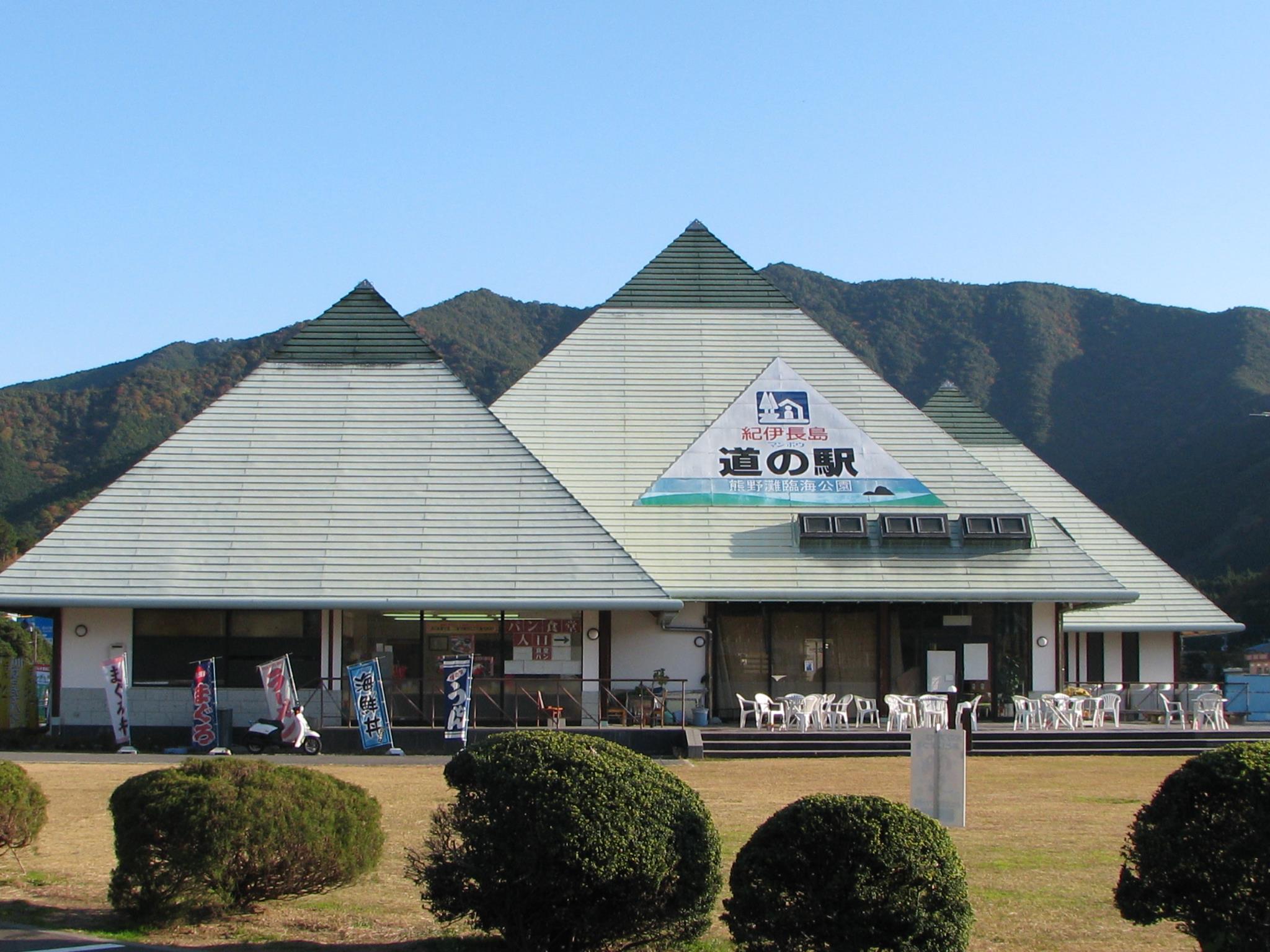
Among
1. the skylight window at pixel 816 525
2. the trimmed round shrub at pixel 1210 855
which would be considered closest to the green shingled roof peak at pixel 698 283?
the skylight window at pixel 816 525

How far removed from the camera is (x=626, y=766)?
8.64 m

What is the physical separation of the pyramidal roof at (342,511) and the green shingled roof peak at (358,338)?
0.04 metres

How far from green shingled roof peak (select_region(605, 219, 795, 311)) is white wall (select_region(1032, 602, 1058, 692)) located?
9315 mm

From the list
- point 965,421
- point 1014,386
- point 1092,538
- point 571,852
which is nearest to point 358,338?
point 965,421

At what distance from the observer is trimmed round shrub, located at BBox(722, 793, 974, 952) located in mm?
7605

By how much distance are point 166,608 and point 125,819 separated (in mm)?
16037

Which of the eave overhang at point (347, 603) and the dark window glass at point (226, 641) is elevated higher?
the eave overhang at point (347, 603)

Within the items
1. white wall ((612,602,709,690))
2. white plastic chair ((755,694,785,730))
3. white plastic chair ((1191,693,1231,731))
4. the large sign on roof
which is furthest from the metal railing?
white plastic chair ((1191,693,1231,731))

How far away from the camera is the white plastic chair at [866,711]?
87.2ft

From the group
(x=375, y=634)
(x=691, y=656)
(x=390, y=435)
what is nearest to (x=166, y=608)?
(x=375, y=634)

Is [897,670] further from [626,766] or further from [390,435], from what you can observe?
[626,766]

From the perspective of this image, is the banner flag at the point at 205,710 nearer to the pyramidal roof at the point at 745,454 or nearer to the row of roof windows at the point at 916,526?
the pyramidal roof at the point at 745,454

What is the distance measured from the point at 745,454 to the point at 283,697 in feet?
35.6


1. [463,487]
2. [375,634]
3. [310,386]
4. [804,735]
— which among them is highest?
[310,386]
